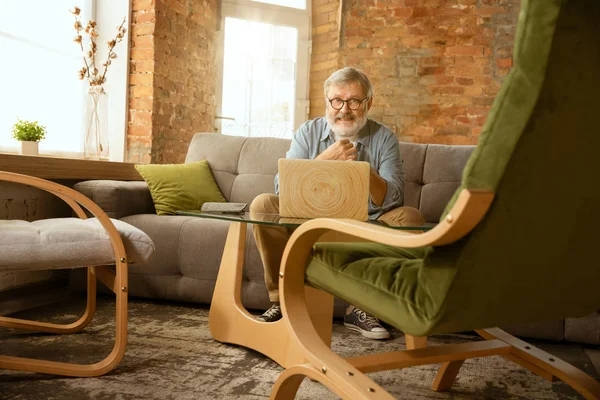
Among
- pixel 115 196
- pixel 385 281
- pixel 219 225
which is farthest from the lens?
pixel 115 196

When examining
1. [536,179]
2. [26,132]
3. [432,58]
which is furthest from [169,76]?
[536,179]

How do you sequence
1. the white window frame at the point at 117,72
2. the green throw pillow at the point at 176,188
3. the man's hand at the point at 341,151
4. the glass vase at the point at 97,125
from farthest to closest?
the white window frame at the point at 117,72 < the glass vase at the point at 97,125 < the green throw pillow at the point at 176,188 < the man's hand at the point at 341,151

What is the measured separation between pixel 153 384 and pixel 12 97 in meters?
2.18

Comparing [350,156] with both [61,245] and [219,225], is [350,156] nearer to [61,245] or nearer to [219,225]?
[219,225]

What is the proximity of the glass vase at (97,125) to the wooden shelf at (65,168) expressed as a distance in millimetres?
407

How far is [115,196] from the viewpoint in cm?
267

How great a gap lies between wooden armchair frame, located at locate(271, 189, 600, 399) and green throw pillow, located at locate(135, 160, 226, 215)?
168cm

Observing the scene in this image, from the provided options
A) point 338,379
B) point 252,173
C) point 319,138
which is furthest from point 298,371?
point 252,173

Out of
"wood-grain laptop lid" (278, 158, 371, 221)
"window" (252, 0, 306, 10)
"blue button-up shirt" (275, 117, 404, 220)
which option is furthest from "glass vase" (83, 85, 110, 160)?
"window" (252, 0, 306, 10)

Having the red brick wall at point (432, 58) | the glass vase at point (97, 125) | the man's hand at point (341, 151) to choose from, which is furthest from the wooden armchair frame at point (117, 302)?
the red brick wall at point (432, 58)

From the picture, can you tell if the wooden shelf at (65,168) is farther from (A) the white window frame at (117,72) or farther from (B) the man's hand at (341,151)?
(B) the man's hand at (341,151)

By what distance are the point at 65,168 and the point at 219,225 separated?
821 mm

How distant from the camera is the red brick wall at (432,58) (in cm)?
472

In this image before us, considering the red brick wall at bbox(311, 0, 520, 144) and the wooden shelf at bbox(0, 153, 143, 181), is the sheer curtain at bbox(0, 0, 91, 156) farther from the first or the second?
the red brick wall at bbox(311, 0, 520, 144)
